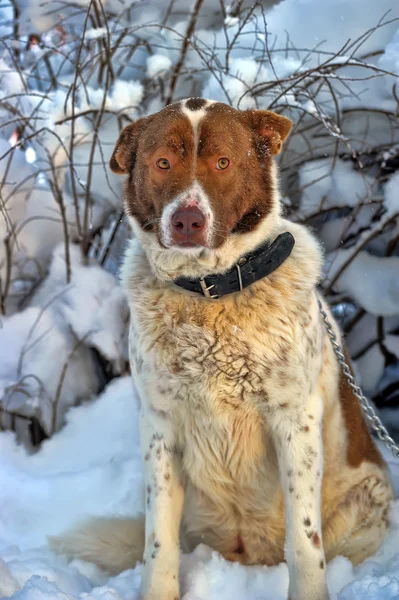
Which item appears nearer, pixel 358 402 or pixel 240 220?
pixel 240 220

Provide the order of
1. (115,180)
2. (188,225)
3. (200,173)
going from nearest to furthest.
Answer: (188,225) < (200,173) < (115,180)

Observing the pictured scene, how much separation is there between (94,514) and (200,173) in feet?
A: 5.58

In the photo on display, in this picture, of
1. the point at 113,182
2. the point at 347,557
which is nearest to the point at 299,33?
the point at 113,182

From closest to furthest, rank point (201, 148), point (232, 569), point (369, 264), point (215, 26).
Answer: point (201, 148) → point (232, 569) → point (369, 264) → point (215, 26)

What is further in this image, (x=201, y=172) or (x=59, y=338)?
(x=59, y=338)

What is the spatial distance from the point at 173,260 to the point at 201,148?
1.36ft

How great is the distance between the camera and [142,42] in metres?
4.07

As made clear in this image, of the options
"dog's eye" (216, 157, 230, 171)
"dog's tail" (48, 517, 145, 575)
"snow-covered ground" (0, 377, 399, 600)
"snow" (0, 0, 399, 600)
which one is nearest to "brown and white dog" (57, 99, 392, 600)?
"dog's eye" (216, 157, 230, 171)

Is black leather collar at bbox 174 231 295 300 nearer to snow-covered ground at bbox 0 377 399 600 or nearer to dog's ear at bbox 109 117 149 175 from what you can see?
dog's ear at bbox 109 117 149 175

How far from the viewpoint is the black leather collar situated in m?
2.36

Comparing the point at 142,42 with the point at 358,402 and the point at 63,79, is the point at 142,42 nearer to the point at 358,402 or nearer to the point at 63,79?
the point at 63,79

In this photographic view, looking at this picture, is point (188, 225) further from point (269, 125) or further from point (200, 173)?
point (269, 125)

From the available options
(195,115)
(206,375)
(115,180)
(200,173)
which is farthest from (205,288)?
(115,180)

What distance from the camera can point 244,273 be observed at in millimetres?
2365
